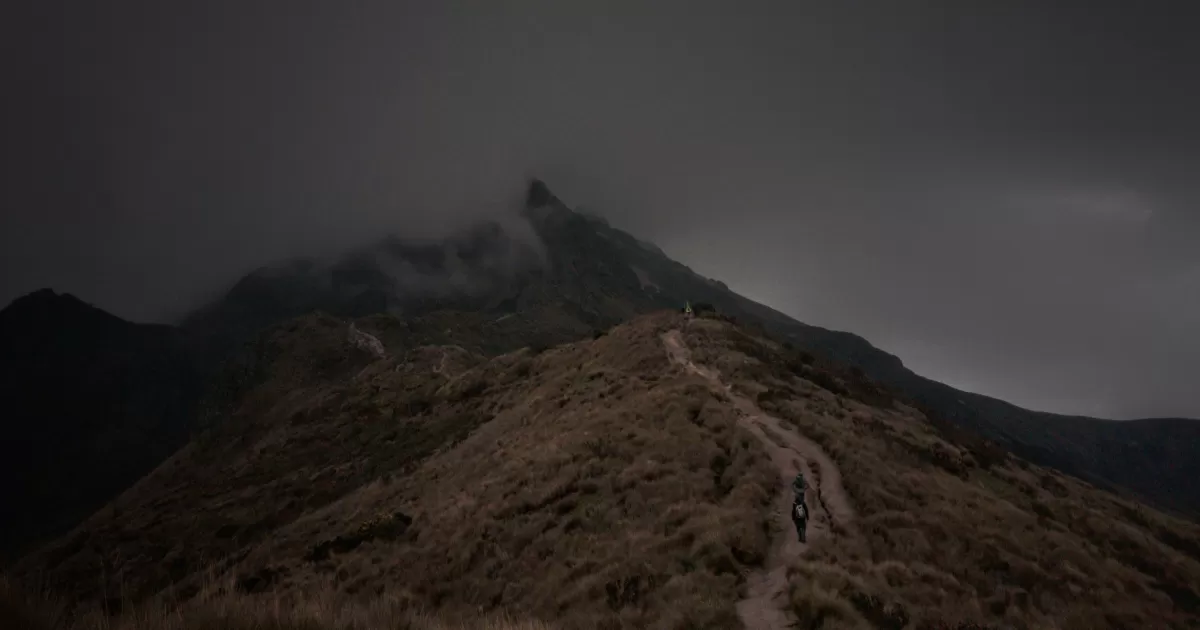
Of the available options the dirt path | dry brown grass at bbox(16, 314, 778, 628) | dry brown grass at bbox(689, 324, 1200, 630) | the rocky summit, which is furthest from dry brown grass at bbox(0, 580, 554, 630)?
dry brown grass at bbox(689, 324, 1200, 630)

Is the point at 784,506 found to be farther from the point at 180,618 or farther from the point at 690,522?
the point at 180,618

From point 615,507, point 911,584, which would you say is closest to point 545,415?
point 615,507

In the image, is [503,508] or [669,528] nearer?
[669,528]

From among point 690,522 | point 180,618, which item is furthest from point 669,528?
point 180,618

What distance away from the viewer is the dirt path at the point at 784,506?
11.7m

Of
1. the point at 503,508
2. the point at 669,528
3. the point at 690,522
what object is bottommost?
the point at 503,508

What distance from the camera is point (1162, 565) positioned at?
1884 centimetres

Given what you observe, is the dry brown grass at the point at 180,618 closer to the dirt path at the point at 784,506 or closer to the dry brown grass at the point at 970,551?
the dirt path at the point at 784,506

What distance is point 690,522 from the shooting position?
52.6 ft

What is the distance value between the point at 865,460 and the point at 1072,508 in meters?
9.81

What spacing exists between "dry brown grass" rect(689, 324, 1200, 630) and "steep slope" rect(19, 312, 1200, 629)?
0.09 metres

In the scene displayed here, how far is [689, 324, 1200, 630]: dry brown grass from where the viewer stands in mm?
12328

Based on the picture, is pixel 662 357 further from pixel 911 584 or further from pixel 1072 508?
pixel 911 584

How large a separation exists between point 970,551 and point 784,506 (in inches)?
209
